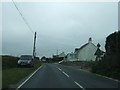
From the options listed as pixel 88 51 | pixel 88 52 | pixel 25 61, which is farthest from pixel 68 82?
pixel 88 52

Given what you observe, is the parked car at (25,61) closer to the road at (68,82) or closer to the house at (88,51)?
the road at (68,82)

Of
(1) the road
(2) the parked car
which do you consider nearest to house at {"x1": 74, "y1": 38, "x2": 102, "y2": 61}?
(2) the parked car

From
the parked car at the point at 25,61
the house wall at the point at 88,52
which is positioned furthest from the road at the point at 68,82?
the house wall at the point at 88,52

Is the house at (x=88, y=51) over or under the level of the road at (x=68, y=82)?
over

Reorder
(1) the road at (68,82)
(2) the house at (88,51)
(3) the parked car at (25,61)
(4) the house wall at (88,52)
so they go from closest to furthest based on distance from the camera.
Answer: (1) the road at (68,82) → (3) the parked car at (25,61) → (4) the house wall at (88,52) → (2) the house at (88,51)

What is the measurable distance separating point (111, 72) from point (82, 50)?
9306cm

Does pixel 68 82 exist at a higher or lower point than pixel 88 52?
lower

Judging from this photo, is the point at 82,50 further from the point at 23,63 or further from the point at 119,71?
the point at 119,71

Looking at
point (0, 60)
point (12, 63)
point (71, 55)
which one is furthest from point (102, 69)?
point (71, 55)

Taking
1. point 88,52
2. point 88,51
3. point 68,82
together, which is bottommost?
point 68,82

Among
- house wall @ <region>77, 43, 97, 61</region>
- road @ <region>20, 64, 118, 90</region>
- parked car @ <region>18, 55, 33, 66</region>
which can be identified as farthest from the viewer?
house wall @ <region>77, 43, 97, 61</region>

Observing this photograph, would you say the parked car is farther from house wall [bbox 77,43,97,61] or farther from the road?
house wall [bbox 77,43,97,61]

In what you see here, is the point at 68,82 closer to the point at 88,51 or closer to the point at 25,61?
the point at 25,61

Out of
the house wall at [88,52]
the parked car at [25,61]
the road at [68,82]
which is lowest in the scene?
the road at [68,82]
